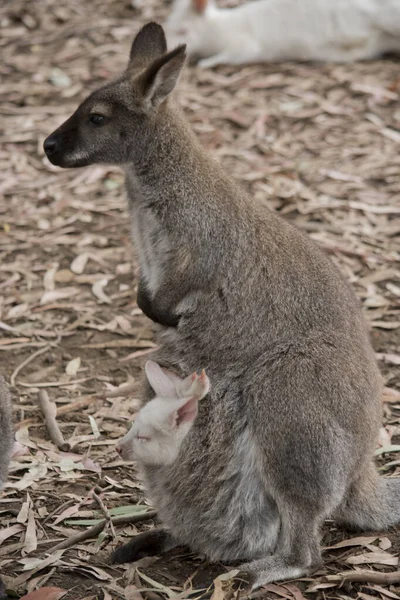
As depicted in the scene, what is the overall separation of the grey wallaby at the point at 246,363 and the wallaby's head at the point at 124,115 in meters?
0.01

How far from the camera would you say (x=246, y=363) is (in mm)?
3959

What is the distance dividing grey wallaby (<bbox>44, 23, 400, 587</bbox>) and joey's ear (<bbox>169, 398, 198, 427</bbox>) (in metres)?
0.15

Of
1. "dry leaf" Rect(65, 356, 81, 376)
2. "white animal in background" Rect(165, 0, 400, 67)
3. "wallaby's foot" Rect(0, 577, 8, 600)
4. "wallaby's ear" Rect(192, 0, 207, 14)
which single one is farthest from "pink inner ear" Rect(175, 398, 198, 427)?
"wallaby's ear" Rect(192, 0, 207, 14)

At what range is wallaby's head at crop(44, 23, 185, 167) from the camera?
4289 mm

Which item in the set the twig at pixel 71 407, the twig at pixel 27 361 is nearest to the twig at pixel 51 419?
the twig at pixel 71 407

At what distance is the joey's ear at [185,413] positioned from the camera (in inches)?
149

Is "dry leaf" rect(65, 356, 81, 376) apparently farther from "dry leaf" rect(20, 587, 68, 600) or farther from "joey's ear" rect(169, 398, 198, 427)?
"dry leaf" rect(20, 587, 68, 600)

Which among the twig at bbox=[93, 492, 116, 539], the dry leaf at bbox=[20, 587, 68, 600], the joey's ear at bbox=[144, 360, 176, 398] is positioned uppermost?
the joey's ear at bbox=[144, 360, 176, 398]

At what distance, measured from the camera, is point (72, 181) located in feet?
24.5

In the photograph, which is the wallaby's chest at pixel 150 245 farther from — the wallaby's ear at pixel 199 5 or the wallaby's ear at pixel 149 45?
the wallaby's ear at pixel 199 5

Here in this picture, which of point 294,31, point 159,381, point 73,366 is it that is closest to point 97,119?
point 159,381

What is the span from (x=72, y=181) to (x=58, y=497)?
11.5 feet

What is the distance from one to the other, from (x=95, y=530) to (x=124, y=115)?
5.81 ft

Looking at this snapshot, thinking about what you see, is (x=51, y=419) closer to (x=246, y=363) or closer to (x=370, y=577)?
(x=246, y=363)
